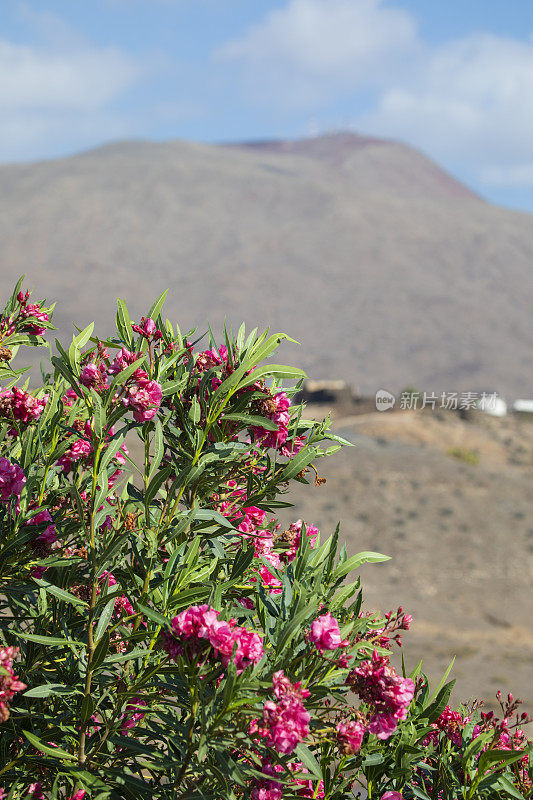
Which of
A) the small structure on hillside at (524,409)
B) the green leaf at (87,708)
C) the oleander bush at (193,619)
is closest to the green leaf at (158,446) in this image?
the oleander bush at (193,619)

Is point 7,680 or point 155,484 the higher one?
point 155,484

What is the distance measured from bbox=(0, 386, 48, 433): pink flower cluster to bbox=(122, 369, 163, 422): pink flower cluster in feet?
1.58

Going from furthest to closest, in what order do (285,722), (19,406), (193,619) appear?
(19,406), (193,619), (285,722)

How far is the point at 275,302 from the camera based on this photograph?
240 ft

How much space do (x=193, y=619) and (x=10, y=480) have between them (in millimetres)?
796

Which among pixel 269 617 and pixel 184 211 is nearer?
pixel 269 617

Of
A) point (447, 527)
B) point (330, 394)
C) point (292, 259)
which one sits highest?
point (292, 259)

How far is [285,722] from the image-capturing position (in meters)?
1.48

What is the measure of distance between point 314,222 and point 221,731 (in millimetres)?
89308

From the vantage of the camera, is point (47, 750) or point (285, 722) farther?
point (47, 750)

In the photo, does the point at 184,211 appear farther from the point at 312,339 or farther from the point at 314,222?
the point at 312,339

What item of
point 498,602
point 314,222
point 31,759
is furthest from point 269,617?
point 314,222

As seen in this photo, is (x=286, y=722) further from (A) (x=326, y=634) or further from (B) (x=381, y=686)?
(B) (x=381, y=686)

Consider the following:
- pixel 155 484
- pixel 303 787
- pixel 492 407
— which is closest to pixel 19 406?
pixel 155 484
